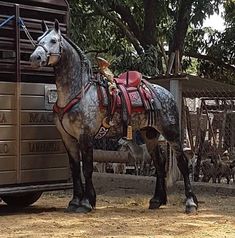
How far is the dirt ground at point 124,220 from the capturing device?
6484mm

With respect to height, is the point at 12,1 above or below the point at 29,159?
above

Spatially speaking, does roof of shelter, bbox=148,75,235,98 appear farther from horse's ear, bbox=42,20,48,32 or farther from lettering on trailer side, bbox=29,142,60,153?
horse's ear, bbox=42,20,48,32

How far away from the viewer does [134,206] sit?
8.85 m

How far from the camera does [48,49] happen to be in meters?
7.50

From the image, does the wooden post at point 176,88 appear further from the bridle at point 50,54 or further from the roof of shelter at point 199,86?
the bridle at point 50,54

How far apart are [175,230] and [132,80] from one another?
95.0 inches

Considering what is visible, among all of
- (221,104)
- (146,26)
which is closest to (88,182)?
(221,104)

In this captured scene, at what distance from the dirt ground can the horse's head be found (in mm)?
1871

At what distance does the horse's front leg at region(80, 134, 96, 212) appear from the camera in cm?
775

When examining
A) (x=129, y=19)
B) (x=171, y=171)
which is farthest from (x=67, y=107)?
(x=129, y=19)

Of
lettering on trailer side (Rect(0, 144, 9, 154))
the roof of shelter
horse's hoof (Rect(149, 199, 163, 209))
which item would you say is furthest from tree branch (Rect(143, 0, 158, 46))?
lettering on trailer side (Rect(0, 144, 9, 154))

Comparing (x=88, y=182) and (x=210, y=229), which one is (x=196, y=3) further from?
(x=210, y=229)

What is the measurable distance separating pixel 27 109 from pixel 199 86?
348 centimetres

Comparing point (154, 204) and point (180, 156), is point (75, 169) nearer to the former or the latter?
point (154, 204)
